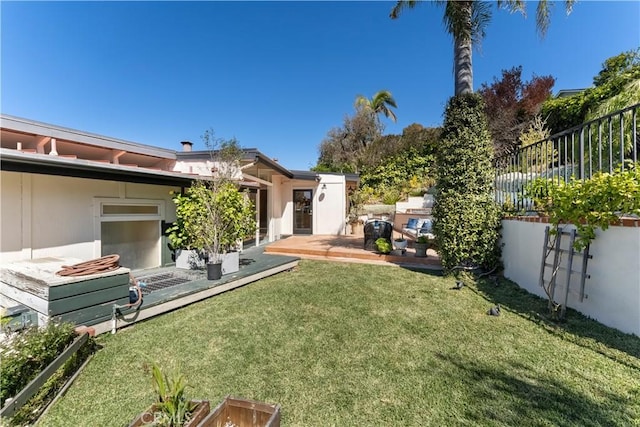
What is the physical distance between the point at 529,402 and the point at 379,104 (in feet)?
80.7

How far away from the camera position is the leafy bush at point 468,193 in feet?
20.0

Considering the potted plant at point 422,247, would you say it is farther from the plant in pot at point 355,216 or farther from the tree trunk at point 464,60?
the plant in pot at point 355,216

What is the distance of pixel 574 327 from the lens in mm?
3549

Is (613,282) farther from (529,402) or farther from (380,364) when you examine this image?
(380,364)

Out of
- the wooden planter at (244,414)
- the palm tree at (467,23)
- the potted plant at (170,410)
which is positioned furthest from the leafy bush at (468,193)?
the potted plant at (170,410)

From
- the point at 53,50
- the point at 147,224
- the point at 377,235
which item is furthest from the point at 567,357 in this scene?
the point at 53,50

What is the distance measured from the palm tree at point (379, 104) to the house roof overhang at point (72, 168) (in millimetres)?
21502

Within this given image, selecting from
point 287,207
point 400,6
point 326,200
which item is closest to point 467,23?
point 400,6

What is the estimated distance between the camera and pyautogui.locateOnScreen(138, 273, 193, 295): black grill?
4.84 meters

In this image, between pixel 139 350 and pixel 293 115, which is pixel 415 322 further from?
pixel 293 115

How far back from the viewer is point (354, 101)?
24.6m

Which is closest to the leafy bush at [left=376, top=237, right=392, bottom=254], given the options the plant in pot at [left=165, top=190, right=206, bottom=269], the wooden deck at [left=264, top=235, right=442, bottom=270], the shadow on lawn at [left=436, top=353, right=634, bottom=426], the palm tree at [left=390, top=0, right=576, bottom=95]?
the wooden deck at [left=264, top=235, right=442, bottom=270]

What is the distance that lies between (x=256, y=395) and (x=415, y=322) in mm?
2550
